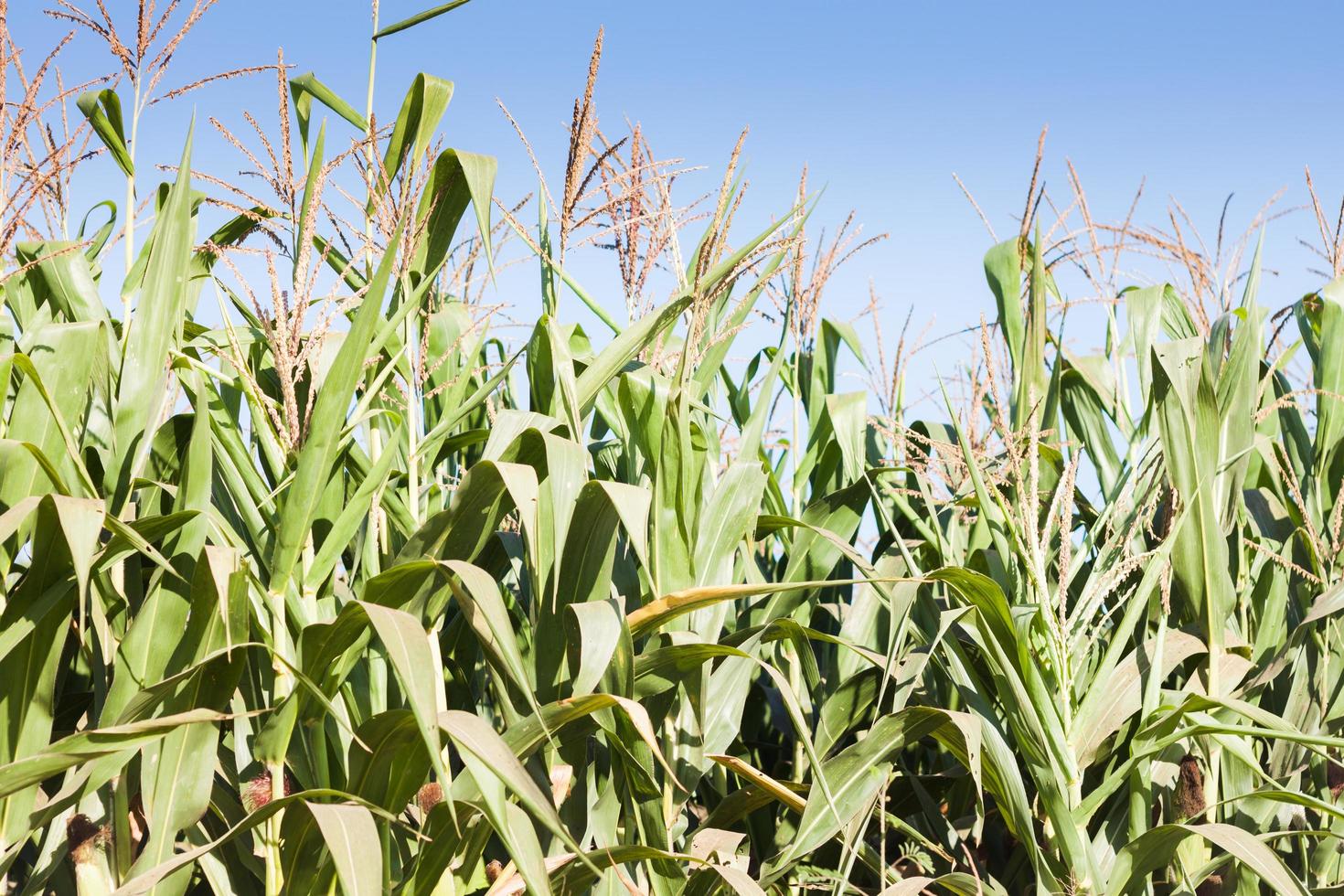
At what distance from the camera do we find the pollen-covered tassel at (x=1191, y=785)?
186 centimetres

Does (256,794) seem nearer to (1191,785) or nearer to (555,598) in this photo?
(555,598)

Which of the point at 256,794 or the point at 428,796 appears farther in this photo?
the point at 428,796

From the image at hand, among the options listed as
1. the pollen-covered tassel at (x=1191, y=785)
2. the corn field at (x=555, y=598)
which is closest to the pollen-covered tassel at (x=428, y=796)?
the corn field at (x=555, y=598)

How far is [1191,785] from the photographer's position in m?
1.87

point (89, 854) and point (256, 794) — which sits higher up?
point (256, 794)

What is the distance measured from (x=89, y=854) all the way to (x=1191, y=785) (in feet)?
5.73

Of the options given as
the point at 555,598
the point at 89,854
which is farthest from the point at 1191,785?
the point at 89,854

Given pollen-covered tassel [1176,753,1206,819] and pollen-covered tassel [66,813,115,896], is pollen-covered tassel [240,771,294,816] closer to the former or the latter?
pollen-covered tassel [66,813,115,896]

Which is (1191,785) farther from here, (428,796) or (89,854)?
(89,854)

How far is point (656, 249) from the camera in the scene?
1.81 m

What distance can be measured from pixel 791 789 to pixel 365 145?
1.23 metres

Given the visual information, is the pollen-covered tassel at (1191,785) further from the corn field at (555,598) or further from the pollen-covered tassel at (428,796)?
the pollen-covered tassel at (428,796)

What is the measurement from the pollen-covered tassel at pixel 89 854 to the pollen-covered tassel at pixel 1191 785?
1702mm

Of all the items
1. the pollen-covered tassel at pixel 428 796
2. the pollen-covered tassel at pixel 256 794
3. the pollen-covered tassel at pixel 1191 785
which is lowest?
the pollen-covered tassel at pixel 1191 785
